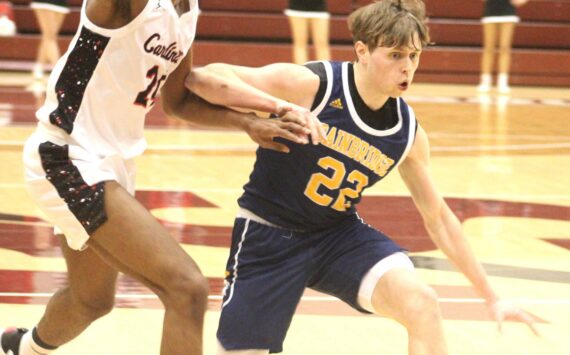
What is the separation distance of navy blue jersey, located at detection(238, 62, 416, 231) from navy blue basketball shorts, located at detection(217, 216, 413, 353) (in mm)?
62

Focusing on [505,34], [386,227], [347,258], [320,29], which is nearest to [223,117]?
[347,258]

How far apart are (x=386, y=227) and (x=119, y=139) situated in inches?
139

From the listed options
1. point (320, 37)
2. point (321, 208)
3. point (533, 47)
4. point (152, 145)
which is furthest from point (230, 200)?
point (533, 47)

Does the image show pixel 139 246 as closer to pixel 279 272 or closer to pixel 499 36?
pixel 279 272

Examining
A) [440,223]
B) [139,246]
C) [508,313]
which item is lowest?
[508,313]

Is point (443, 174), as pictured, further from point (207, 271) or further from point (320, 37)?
point (320, 37)

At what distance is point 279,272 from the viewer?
12.6 ft

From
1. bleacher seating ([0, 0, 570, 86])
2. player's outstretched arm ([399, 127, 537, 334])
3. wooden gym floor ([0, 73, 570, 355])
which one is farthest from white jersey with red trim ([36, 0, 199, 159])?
bleacher seating ([0, 0, 570, 86])

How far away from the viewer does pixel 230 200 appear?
7730 millimetres

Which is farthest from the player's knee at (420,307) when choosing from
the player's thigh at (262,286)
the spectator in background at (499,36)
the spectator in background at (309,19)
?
the spectator in background at (499,36)

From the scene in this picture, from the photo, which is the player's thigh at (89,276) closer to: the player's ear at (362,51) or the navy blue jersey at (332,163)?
the navy blue jersey at (332,163)

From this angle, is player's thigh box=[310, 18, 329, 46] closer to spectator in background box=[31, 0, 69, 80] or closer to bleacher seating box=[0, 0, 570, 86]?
bleacher seating box=[0, 0, 570, 86]

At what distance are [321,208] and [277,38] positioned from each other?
12278 millimetres

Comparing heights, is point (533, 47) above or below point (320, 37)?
below
